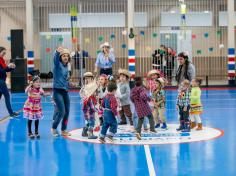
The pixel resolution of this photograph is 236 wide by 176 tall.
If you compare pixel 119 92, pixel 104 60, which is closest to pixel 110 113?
pixel 119 92

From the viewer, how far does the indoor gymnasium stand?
7.60 m

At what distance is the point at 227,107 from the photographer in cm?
1376

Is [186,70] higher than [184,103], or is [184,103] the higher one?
[186,70]

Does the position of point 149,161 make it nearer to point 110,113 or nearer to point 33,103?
point 110,113

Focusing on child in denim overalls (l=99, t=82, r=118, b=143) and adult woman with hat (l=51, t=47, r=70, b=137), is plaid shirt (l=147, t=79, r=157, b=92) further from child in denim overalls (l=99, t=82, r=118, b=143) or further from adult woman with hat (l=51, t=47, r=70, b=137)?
adult woman with hat (l=51, t=47, r=70, b=137)

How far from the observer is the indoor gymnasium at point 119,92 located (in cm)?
760

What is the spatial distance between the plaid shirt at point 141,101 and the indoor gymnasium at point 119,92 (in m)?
0.02

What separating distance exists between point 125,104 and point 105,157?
2876 millimetres

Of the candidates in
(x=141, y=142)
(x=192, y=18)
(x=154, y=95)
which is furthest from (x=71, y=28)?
(x=141, y=142)

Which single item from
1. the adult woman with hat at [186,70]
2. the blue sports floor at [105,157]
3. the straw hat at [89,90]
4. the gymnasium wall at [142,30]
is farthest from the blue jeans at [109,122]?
the gymnasium wall at [142,30]

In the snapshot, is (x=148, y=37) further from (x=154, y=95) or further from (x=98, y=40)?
(x=154, y=95)

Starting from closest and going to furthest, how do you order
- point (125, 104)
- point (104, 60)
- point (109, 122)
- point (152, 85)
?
1. point (109, 122)
2. point (152, 85)
3. point (125, 104)
4. point (104, 60)

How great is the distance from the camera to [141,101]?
915cm

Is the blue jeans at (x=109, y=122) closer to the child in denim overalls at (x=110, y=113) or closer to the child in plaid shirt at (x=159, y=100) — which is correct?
the child in denim overalls at (x=110, y=113)
